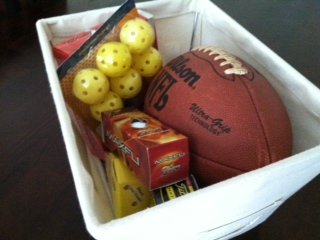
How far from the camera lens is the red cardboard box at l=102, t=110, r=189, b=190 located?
0.47m

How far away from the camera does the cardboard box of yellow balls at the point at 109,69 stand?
59cm

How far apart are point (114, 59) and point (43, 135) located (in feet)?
1.06

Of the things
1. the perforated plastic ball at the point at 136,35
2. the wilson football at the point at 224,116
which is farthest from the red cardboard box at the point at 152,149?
the perforated plastic ball at the point at 136,35

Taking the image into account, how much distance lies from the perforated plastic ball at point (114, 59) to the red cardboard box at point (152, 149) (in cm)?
8

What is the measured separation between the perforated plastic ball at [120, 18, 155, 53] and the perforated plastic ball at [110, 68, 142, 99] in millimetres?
42

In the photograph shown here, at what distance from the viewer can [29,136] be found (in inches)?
31.6

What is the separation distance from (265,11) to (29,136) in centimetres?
84

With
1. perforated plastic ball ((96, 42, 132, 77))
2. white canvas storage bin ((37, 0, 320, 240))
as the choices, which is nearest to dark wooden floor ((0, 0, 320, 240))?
white canvas storage bin ((37, 0, 320, 240))

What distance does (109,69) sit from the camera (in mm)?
594

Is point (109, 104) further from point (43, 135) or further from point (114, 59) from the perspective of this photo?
point (43, 135)

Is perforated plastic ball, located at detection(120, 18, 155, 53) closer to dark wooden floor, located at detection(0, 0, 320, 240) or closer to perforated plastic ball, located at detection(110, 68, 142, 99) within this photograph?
perforated plastic ball, located at detection(110, 68, 142, 99)

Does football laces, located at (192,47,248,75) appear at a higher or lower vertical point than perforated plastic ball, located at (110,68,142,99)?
higher

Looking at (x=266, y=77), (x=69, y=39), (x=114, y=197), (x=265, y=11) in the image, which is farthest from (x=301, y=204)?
(x=265, y=11)

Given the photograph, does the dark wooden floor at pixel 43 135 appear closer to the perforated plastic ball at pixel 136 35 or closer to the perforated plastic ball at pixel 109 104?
the perforated plastic ball at pixel 109 104
